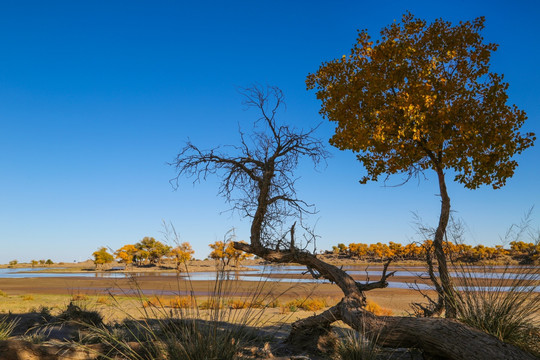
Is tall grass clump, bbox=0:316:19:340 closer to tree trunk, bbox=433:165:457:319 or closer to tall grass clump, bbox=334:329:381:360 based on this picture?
tall grass clump, bbox=334:329:381:360

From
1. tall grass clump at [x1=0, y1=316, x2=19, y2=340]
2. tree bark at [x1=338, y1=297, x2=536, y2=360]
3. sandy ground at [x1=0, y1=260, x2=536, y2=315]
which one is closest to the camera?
tree bark at [x1=338, y1=297, x2=536, y2=360]

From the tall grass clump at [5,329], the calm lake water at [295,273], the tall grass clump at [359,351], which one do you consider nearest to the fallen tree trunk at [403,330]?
the tall grass clump at [359,351]

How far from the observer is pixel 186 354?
14.0 ft

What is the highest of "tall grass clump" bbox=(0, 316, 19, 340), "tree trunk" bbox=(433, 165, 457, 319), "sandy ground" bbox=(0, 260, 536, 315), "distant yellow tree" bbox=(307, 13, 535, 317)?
"distant yellow tree" bbox=(307, 13, 535, 317)

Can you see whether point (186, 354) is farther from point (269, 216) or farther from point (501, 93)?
point (501, 93)

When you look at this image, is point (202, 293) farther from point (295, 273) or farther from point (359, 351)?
point (359, 351)

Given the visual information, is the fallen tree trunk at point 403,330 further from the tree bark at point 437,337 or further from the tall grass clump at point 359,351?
the tall grass clump at point 359,351

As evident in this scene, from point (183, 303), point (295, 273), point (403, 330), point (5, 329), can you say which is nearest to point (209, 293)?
point (183, 303)

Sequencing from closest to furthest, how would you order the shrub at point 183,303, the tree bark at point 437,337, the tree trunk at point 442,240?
1. the shrub at point 183,303
2. the tree bark at point 437,337
3. the tree trunk at point 442,240

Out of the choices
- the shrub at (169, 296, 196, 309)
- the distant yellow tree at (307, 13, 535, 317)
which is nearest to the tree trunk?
the distant yellow tree at (307, 13, 535, 317)

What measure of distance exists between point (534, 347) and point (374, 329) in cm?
225

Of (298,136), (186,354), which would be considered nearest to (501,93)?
(298,136)

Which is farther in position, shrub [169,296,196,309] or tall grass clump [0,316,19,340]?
tall grass clump [0,316,19,340]

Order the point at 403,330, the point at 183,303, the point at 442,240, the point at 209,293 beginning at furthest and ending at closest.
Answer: the point at 209,293, the point at 183,303, the point at 442,240, the point at 403,330
